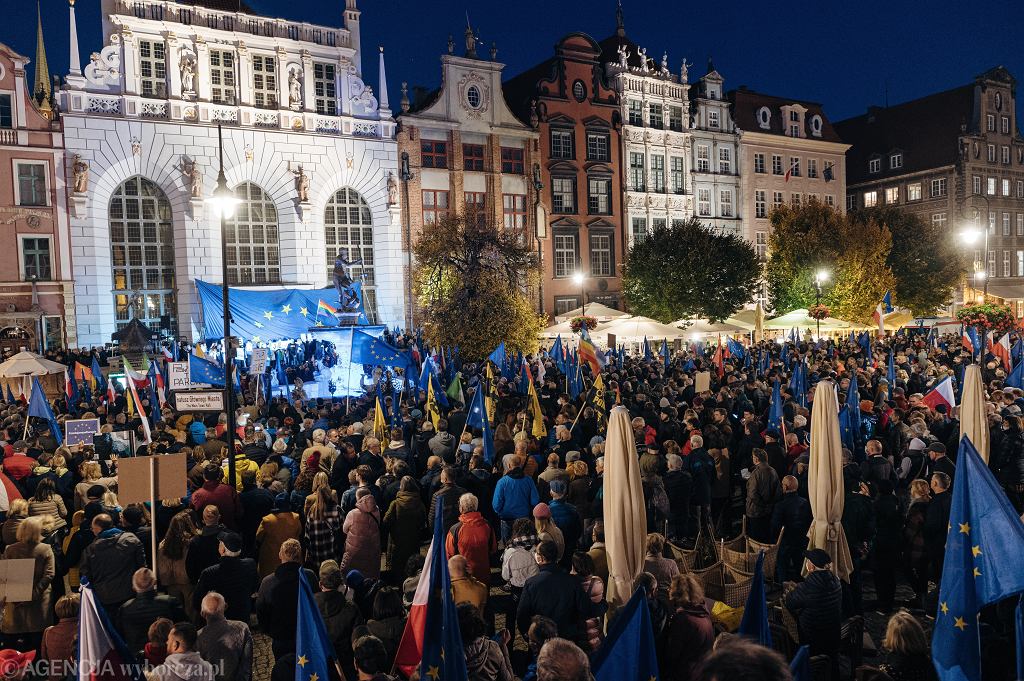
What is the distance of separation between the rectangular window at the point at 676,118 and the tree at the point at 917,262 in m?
11.6

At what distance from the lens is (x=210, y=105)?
34156 millimetres

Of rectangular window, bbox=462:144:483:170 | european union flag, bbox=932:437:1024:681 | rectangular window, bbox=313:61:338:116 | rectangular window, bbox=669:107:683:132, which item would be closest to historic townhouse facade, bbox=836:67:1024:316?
rectangular window, bbox=669:107:683:132

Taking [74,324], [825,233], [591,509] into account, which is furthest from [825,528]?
[825,233]

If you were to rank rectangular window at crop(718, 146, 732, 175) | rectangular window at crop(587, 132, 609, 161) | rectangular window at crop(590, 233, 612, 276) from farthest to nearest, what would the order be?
rectangular window at crop(718, 146, 732, 175)
rectangular window at crop(590, 233, 612, 276)
rectangular window at crop(587, 132, 609, 161)

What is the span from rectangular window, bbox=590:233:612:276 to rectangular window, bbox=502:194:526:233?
459cm

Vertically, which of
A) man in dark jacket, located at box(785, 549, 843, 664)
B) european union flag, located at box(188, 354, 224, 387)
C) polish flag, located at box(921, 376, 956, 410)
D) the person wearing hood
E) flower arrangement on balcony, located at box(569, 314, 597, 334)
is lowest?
man in dark jacket, located at box(785, 549, 843, 664)

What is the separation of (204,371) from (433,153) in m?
23.9

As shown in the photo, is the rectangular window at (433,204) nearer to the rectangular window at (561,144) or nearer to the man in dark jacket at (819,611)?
the rectangular window at (561,144)

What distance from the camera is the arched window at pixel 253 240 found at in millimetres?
36062

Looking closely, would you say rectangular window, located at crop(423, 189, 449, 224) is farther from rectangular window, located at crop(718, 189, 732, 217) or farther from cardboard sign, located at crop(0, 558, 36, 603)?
cardboard sign, located at crop(0, 558, 36, 603)

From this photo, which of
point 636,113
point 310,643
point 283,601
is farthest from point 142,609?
point 636,113

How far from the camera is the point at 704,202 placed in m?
48.6

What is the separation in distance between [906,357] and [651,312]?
1823 cm

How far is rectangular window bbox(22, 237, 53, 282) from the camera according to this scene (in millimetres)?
31672
